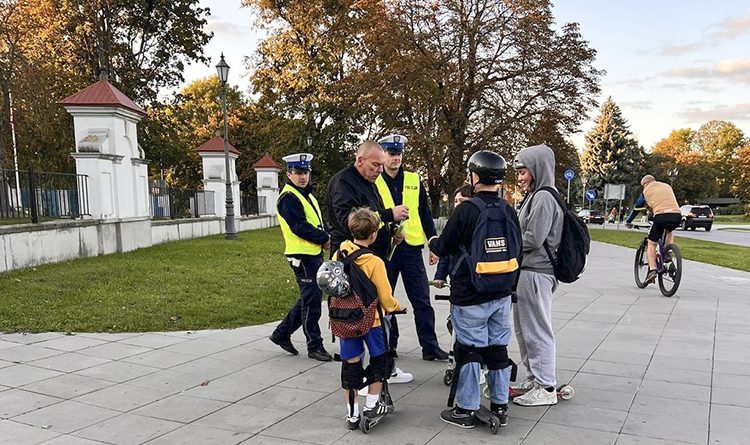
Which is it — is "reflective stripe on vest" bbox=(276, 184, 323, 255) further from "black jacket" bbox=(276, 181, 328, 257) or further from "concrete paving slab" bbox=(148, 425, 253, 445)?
"concrete paving slab" bbox=(148, 425, 253, 445)

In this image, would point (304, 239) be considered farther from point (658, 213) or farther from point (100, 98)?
point (100, 98)

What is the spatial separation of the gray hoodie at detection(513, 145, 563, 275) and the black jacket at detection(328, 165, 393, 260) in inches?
40.9

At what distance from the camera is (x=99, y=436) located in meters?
3.45

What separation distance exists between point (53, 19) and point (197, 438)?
27.2m

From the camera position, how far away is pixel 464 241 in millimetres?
3625

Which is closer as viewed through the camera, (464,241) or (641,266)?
(464,241)

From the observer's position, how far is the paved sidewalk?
3488mm

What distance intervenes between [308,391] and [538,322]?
190 cm

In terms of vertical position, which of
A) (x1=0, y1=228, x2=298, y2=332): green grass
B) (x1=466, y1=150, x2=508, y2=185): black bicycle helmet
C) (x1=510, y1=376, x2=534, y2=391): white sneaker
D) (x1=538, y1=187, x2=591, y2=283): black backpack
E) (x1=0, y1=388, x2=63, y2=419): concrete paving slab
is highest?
(x1=466, y1=150, x2=508, y2=185): black bicycle helmet

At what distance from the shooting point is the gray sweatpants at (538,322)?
401cm

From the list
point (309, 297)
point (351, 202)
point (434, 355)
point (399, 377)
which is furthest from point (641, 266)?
point (351, 202)

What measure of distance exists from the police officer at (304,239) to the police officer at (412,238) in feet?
2.39

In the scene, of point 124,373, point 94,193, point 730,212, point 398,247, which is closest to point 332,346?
point 398,247

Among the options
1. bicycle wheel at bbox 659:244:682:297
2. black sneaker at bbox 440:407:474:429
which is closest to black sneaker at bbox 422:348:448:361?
black sneaker at bbox 440:407:474:429
